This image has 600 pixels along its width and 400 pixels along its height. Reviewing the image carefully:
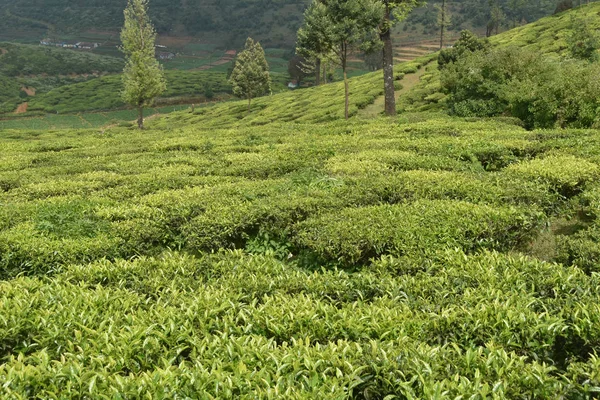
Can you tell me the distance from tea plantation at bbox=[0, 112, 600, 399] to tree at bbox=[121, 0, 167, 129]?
44212mm

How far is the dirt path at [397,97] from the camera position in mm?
39562

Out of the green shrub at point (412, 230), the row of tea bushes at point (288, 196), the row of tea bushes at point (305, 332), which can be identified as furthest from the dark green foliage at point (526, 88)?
the row of tea bushes at point (305, 332)

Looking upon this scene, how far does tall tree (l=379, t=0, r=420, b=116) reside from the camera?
91.9 ft

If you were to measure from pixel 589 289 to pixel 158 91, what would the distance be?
54657 mm

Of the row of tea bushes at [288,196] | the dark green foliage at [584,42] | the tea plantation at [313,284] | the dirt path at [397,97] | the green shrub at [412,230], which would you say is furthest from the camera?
the dirt path at [397,97]

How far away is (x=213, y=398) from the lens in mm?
3555

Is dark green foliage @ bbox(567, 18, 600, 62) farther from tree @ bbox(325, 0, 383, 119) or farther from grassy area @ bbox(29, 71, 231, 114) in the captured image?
grassy area @ bbox(29, 71, 231, 114)

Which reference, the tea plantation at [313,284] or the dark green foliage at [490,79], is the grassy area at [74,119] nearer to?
the dark green foliage at [490,79]

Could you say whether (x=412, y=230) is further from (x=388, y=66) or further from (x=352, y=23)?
(x=352, y=23)

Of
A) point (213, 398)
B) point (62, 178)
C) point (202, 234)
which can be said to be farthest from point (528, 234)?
point (62, 178)

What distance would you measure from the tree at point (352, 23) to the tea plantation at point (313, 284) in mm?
20500

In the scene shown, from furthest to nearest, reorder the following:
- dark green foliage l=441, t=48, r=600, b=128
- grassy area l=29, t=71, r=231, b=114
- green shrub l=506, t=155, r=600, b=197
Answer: grassy area l=29, t=71, r=231, b=114 < dark green foliage l=441, t=48, r=600, b=128 < green shrub l=506, t=155, r=600, b=197

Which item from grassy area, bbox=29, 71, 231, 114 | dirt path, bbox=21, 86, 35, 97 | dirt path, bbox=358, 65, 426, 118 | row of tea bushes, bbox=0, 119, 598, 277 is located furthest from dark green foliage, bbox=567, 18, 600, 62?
dirt path, bbox=21, 86, 35, 97

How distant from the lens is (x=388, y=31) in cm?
2866
